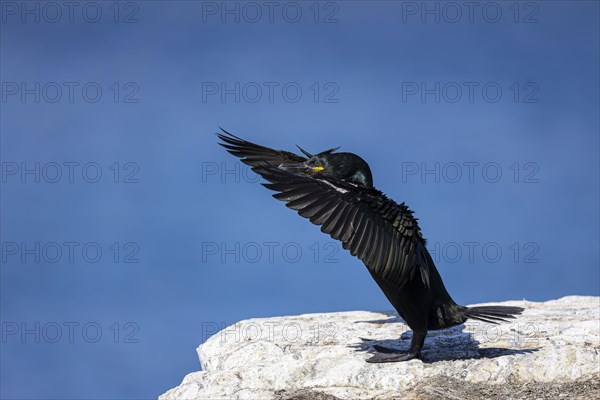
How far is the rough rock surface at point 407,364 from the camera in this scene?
7.22m

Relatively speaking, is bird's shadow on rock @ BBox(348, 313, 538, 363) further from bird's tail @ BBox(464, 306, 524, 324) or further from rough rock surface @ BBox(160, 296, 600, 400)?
bird's tail @ BBox(464, 306, 524, 324)

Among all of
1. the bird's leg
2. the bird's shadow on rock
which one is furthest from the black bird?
the bird's shadow on rock

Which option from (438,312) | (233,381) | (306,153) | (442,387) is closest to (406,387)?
(442,387)

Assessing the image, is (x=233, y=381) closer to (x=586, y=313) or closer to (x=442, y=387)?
(x=442, y=387)

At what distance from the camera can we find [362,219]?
7.20 meters

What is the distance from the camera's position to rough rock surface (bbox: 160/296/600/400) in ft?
23.7

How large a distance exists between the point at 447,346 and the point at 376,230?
161 centimetres

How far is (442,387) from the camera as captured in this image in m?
7.16

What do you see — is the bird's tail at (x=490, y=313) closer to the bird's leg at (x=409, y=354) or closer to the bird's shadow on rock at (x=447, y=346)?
the bird's shadow on rock at (x=447, y=346)

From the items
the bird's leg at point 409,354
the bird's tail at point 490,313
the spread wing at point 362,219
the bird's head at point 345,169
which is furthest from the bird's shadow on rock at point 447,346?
the bird's head at point 345,169

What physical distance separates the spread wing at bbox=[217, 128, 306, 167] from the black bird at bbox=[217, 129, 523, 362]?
904mm

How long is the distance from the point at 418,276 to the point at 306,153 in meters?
1.88

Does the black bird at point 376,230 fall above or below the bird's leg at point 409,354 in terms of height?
above

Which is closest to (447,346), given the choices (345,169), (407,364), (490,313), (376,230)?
(490,313)
